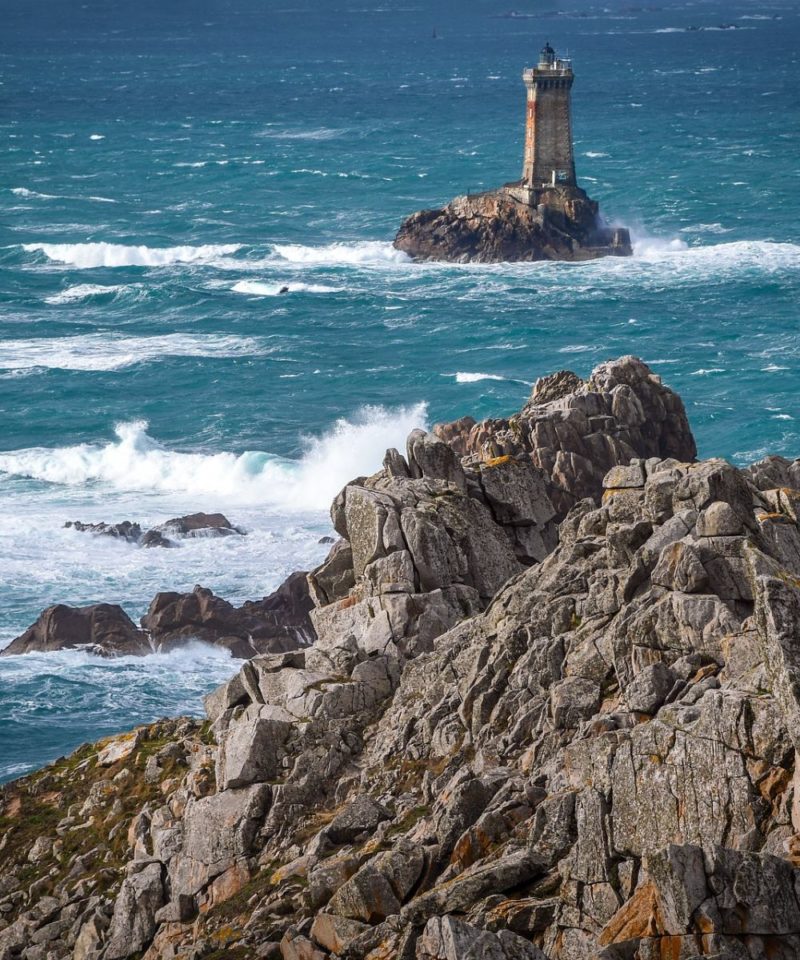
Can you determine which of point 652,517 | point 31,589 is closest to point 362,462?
point 31,589

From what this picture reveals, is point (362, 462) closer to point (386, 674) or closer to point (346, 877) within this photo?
point (386, 674)

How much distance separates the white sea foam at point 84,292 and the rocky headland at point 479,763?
87.3m

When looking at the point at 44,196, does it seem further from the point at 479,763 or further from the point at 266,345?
the point at 479,763

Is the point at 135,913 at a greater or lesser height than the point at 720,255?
greater

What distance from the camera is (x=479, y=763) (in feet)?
113

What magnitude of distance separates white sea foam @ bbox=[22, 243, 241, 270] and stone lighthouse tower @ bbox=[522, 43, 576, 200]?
27.4 meters

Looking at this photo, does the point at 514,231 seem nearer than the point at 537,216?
Yes

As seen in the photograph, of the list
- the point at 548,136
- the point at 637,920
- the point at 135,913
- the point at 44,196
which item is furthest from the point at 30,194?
the point at 637,920

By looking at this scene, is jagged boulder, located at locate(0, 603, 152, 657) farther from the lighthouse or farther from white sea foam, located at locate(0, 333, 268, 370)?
the lighthouse

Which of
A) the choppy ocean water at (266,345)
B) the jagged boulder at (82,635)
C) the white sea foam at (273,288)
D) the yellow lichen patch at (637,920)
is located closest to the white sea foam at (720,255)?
the choppy ocean water at (266,345)

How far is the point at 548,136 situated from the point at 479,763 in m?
119

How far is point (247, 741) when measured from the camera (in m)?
38.6

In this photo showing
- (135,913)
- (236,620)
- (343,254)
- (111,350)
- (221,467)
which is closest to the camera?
(135,913)

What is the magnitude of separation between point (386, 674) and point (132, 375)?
240 ft
